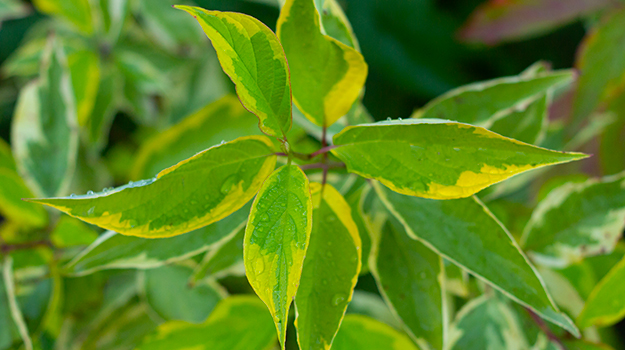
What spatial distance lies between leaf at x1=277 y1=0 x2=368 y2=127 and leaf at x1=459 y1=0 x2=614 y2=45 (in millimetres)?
583

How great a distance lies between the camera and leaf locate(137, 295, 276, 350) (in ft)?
1.74

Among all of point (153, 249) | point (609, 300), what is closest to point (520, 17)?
point (609, 300)

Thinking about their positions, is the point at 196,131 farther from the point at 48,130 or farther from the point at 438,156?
the point at 438,156

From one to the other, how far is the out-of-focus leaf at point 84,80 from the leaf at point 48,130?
0.08 metres

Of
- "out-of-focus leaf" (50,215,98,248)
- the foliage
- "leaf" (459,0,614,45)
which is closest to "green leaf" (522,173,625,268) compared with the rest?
the foliage

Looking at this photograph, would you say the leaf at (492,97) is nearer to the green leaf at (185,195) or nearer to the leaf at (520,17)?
the green leaf at (185,195)

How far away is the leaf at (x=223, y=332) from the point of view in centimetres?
53

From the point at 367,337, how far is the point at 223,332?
7.3 inches

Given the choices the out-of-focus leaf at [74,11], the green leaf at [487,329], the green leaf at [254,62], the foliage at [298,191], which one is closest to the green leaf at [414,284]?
the foliage at [298,191]

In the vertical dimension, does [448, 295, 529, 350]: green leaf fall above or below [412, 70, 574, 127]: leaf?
below

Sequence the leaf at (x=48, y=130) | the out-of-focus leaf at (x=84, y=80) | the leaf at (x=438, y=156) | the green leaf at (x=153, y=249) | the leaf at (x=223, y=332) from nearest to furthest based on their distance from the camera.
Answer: the leaf at (x=438, y=156) < the green leaf at (x=153, y=249) < the leaf at (x=223, y=332) < the leaf at (x=48, y=130) < the out-of-focus leaf at (x=84, y=80)

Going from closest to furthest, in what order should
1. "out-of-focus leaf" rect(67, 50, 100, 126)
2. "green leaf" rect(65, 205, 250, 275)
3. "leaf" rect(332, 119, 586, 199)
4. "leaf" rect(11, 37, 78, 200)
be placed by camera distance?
"leaf" rect(332, 119, 586, 199) < "green leaf" rect(65, 205, 250, 275) < "leaf" rect(11, 37, 78, 200) < "out-of-focus leaf" rect(67, 50, 100, 126)

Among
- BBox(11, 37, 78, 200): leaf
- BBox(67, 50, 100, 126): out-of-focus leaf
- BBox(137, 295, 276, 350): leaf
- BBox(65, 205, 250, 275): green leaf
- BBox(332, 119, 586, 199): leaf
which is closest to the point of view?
BBox(332, 119, 586, 199): leaf

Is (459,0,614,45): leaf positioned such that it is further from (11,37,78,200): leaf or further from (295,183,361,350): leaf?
(11,37,78,200): leaf
